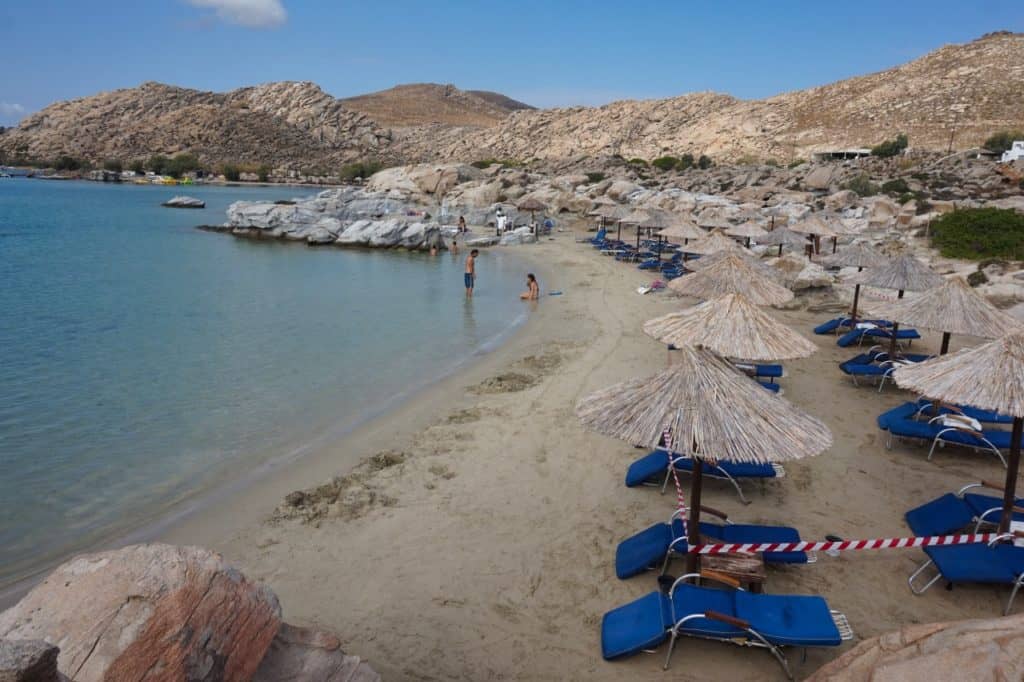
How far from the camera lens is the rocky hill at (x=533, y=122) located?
2133 inches

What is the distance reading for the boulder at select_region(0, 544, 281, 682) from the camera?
259 cm

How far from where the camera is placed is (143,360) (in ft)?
40.5

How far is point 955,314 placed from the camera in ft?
26.6

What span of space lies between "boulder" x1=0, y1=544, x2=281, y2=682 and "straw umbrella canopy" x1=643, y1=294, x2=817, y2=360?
5536 millimetres

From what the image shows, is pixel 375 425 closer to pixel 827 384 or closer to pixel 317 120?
pixel 827 384

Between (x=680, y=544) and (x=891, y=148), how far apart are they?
52657 mm

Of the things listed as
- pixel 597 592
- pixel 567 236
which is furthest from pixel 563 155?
pixel 597 592

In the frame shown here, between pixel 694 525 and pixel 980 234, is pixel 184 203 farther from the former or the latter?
pixel 694 525

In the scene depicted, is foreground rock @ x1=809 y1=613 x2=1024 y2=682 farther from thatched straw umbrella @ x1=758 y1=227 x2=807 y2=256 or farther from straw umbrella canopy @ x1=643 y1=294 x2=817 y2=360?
thatched straw umbrella @ x1=758 y1=227 x2=807 y2=256

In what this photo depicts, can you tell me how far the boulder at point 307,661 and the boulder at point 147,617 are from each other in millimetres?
125

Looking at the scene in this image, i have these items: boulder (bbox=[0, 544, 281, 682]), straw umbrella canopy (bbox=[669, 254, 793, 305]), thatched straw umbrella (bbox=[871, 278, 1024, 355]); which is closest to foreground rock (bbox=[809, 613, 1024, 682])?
boulder (bbox=[0, 544, 281, 682])

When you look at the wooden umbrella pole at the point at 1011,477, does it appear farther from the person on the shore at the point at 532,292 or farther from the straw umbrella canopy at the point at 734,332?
the person on the shore at the point at 532,292

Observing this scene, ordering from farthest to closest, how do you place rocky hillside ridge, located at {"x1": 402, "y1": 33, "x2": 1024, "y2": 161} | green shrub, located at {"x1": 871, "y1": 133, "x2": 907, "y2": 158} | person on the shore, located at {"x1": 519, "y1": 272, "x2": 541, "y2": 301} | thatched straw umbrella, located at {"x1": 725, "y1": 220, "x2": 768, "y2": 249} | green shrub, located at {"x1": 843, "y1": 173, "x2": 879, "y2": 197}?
rocky hillside ridge, located at {"x1": 402, "y1": 33, "x2": 1024, "y2": 161}, green shrub, located at {"x1": 871, "y1": 133, "x2": 907, "y2": 158}, green shrub, located at {"x1": 843, "y1": 173, "x2": 879, "y2": 197}, thatched straw umbrella, located at {"x1": 725, "y1": 220, "x2": 768, "y2": 249}, person on the shore, located at {"x1": 519, "y1": 272, "x2": 541, "y2": 301}

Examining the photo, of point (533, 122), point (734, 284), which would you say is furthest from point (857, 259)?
point (533, 122)
